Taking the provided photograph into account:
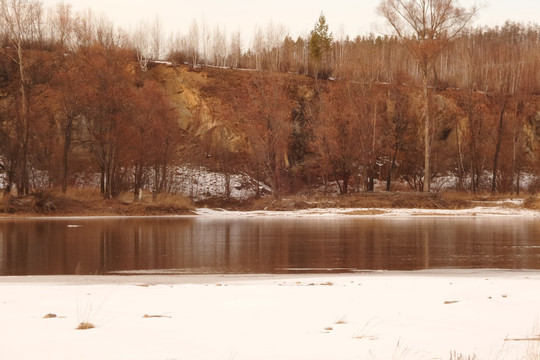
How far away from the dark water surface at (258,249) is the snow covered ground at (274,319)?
120 inches

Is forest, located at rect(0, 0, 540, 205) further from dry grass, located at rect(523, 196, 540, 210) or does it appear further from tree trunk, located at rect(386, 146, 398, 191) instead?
dry grass, located at rect(523, 196, 540, 210)

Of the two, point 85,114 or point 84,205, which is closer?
point 84,205

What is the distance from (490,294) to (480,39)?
455 feet

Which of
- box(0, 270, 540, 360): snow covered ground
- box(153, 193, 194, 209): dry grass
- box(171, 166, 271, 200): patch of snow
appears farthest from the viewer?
box(171, 166, 271, 200): patch of snow

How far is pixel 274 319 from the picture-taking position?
27.9 ft

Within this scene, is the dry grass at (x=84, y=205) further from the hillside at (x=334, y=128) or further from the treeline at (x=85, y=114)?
the hillside at (x=334, y=128)

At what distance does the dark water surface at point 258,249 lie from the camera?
16328mm

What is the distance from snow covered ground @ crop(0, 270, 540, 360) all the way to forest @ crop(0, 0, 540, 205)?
3638cm

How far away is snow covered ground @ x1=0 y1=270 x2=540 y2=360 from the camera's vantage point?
21.7 feet

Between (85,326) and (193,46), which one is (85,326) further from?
(193,46)


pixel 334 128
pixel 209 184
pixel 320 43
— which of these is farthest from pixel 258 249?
pixel 320 43

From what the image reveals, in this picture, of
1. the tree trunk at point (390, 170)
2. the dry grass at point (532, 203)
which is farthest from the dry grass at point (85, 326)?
the tree trunk at point (390, 170)

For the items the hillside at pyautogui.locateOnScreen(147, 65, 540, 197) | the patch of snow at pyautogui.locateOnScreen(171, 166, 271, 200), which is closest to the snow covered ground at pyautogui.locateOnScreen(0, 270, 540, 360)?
the hillside at pyautogui.locateOnScreen(147, 65, 540, 197)

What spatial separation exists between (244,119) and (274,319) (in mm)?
46068
